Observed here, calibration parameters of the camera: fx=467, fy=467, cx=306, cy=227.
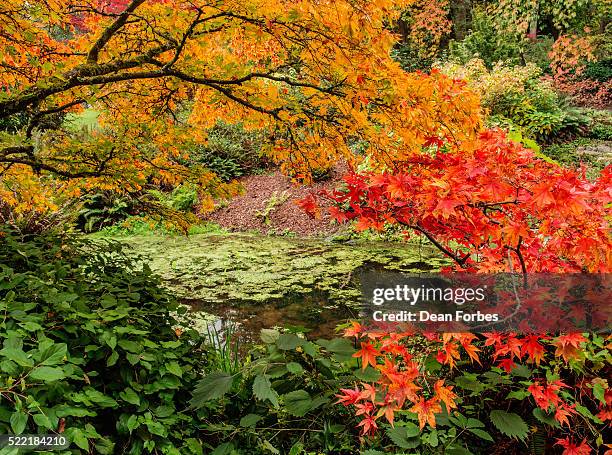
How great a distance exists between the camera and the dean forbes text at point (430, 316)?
6.84ft

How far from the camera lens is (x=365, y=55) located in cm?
213

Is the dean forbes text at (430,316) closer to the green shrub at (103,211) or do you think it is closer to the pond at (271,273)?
the pond at (271,273)

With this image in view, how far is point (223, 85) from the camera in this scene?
2756 mm

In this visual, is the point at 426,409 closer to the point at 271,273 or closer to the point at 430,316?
the point at 430,316

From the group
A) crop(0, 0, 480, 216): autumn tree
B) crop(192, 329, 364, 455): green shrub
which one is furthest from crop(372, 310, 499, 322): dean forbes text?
crop(0, 0, 480, 216): autumn tree

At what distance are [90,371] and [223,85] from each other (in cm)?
170

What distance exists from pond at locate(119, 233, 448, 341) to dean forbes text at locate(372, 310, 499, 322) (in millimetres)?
1199

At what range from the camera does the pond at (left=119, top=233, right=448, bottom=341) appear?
4516 millimetres

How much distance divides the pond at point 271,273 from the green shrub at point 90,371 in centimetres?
150

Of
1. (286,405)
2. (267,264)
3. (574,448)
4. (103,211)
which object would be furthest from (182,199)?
(574,448)

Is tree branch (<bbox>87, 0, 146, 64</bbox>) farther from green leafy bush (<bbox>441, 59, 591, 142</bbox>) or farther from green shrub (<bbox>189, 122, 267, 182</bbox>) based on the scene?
green leafy bush (<bbox>441, 59, 591, 142</bbox>)

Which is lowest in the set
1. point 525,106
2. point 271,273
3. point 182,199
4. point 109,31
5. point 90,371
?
point 271,273

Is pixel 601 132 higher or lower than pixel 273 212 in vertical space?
higher

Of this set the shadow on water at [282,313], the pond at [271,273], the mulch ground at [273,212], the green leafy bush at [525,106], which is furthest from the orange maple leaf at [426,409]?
the green leafy bush at [525,106]
